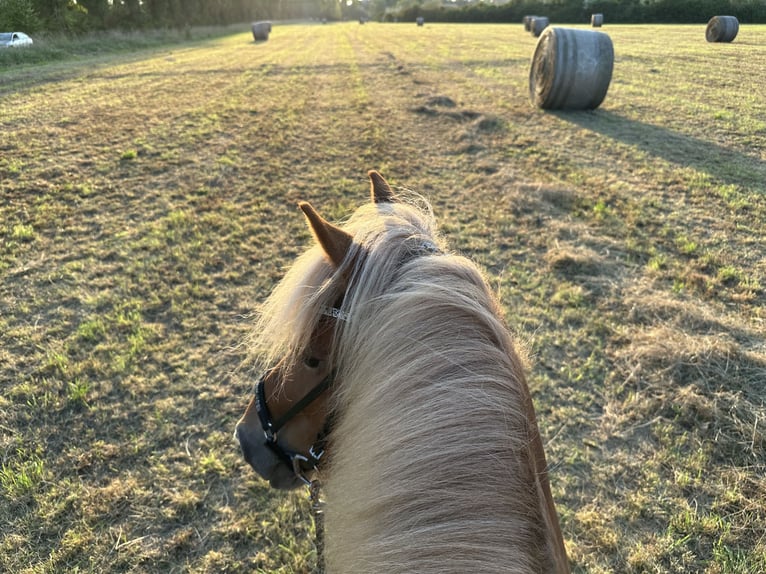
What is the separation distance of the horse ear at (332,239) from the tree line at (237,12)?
97.5 ft

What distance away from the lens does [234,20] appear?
51531 mm

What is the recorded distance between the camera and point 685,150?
7055 mm

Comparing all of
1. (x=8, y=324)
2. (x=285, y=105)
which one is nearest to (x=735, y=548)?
(x=8, y=324)

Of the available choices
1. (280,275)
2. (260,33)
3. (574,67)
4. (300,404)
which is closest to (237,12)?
(260,33)

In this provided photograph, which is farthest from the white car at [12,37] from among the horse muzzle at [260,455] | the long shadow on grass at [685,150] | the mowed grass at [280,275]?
the horse muzzle at [260,455]

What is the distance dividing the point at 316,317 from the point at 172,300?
324 cm

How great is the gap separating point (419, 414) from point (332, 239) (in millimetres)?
534

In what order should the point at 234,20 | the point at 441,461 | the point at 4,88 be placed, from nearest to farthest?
the point at 441,461
the point at 4,88
the point at 234,20

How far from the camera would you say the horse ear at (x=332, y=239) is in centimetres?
116

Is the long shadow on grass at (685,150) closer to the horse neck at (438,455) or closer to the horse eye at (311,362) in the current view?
the horse neck at (438,455)

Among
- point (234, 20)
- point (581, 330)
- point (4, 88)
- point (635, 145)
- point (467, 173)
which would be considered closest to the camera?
point (581, 330)

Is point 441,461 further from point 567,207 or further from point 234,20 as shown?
point 234,20

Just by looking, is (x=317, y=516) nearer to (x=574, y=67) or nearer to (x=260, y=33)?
(x=574, y=67)

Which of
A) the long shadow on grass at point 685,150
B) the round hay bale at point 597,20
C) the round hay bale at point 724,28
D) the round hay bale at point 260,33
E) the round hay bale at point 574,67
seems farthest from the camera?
the round hay bale at point 597,20
